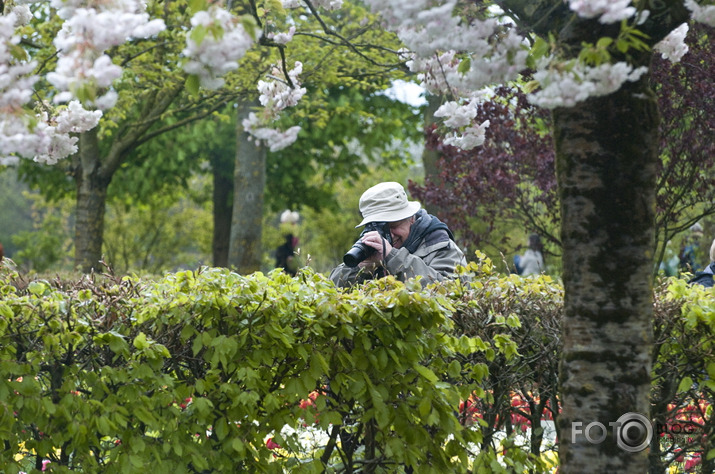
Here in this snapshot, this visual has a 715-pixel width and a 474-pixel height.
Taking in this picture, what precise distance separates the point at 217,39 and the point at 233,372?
1.53 m

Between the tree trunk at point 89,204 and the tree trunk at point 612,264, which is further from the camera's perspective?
the tree trunk at point 89,204

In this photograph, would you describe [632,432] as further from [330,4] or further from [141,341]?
[330,4]

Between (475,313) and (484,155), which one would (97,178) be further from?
(475,313)

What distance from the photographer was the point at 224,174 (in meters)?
16.4

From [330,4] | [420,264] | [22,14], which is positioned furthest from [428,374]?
[22,14]

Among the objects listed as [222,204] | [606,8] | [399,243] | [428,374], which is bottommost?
[428,374]

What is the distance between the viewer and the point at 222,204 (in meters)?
16.7

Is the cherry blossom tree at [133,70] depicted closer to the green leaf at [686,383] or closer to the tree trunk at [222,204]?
the green leaf at [686,383]

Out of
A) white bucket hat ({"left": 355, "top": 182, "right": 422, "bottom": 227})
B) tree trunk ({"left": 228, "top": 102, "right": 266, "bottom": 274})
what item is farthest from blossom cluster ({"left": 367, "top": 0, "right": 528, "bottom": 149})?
tree trunk ({"left": 228, "top": 102, "right": 266, "bottom": 274})

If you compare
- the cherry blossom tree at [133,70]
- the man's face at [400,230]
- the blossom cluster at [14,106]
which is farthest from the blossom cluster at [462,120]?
the blossom cluster at [14,106]

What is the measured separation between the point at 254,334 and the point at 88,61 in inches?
51.0

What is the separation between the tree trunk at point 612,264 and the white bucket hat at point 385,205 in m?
1.94

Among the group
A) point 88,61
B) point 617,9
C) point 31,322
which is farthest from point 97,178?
point 617,9

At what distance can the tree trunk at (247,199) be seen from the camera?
35.8 feet
